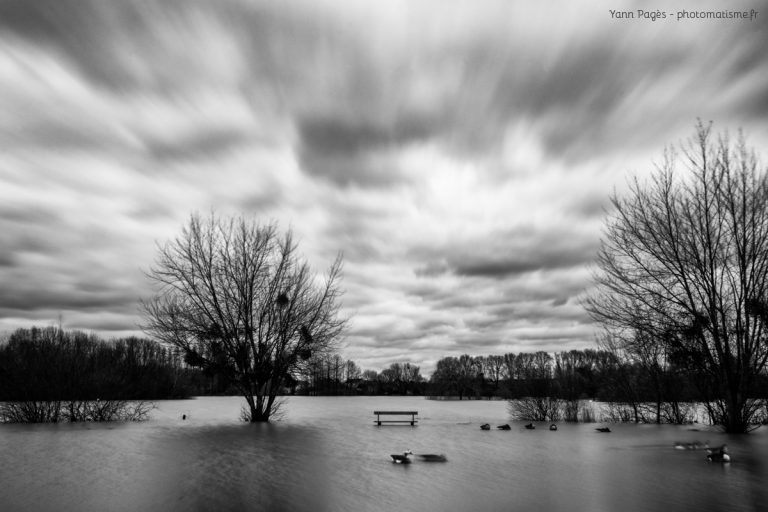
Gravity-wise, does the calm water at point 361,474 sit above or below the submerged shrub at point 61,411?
above

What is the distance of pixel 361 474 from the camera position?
38.0 ft

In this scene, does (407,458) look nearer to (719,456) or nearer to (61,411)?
(719,456)

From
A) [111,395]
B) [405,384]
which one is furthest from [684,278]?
[405,384]

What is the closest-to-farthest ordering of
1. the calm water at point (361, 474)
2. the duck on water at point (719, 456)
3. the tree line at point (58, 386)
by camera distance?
the calm water at point (361, 474)
the duck on water at point (719, 456)
the tree line at point (58, 386)

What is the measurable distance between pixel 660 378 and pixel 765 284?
10593mm

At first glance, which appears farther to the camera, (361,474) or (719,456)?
(719,456)

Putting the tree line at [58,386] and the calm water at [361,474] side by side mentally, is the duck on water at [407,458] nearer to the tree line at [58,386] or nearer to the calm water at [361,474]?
the calm water at [361,474]

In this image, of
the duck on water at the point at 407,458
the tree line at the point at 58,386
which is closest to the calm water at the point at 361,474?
the duck on water at the point at 407,458

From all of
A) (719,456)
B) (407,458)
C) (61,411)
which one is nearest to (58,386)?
Result: (61,411)

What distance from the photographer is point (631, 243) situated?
68.2 ft

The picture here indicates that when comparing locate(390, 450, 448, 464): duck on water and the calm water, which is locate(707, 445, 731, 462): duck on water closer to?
the calm water

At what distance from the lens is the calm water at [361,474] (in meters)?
8.54

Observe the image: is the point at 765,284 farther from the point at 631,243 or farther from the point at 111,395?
the point at 111,395

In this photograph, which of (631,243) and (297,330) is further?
(297,330)
